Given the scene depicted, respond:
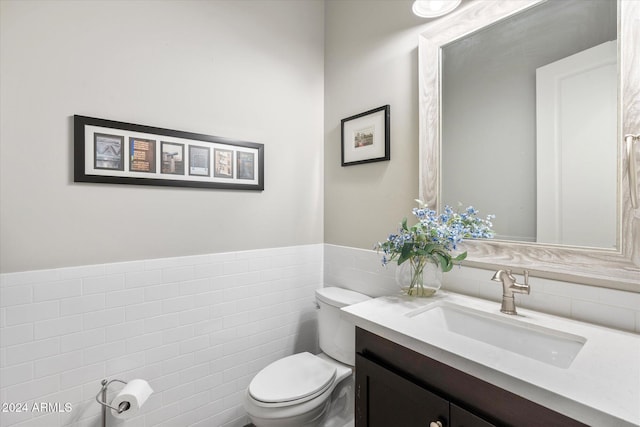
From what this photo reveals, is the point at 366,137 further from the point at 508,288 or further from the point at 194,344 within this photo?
the point at 194,344

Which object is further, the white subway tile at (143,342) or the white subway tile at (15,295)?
the white subway tile at (143,342)

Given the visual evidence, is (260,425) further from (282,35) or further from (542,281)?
(282,35)

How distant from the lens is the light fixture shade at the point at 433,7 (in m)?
1.35

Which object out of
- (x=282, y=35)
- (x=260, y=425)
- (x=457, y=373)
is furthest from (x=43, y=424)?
(x=282, y=35)

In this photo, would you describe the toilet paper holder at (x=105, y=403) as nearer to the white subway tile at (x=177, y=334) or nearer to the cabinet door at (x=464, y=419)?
the white subway tile at (x=177, y=334)

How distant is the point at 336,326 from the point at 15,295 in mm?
1371

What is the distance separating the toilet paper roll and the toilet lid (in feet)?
1.45

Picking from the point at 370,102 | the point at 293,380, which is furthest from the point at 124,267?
the point at 370,102

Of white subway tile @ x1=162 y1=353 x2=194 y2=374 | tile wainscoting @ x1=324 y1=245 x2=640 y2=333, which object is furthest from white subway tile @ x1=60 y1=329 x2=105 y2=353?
tile wainscoting @ x1=324 y1=245 x2=640 y2=333

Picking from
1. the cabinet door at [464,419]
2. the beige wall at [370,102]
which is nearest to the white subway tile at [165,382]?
the beige wall at [370,102]

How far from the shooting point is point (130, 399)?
4.06 feet

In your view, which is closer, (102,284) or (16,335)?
(16,335)

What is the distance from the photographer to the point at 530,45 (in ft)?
3.87

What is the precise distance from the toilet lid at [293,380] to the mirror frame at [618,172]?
858mm
